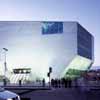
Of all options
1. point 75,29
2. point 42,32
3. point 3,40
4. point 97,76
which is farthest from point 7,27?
point 97,76

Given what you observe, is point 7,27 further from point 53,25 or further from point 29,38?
point 53,25

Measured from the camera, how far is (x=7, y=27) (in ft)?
270

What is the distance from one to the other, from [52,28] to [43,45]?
4.98 meters

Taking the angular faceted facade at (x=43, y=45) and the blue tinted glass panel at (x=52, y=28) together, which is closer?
the blue tinted glass panel at (x=52, y=28)

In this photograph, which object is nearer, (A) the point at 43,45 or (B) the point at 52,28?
(B) the point at 52,28

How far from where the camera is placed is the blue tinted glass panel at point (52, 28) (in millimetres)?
78188

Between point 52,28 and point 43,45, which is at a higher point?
point 52,28

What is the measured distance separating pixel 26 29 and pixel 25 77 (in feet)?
38.3

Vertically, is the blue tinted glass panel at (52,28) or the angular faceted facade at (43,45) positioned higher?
the blue tinted glass panel at (52,28)

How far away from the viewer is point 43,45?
3184 inches

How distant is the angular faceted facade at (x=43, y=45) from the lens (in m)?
78.4

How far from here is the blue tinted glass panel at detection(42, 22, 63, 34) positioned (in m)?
78.2

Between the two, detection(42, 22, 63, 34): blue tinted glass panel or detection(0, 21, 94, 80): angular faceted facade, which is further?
detection(0, 21, 94, 80): angular faceted facade

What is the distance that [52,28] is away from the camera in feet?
257
